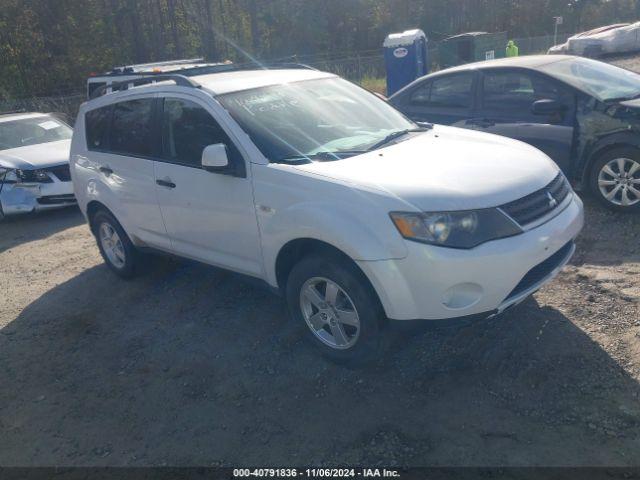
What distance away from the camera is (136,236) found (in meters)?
5.39

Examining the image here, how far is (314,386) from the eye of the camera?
3.74 meters

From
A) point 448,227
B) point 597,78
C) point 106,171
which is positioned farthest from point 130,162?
point 597,78

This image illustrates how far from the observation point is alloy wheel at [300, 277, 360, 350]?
12.1ft

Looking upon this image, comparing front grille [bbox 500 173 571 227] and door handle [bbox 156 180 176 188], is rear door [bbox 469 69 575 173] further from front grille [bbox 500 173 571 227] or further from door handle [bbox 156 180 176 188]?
door handle [bbox 156 180 176 188]

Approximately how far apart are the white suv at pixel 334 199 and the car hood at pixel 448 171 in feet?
0.04

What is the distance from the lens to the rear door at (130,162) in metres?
4.95

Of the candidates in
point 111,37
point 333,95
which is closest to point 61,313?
point 333,95

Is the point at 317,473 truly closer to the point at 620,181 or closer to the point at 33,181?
the point at 620,181

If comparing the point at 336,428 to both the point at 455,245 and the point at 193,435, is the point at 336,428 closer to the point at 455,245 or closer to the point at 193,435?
the point at 193,435

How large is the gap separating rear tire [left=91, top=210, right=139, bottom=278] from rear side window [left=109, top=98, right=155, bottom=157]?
2.45 ft

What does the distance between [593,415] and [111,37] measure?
27.6 m

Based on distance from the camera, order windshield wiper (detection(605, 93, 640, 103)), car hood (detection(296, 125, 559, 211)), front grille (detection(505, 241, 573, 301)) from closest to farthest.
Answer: car hood (detection(296, 125, 559, 211)) → front grille (detection(505, 241, 573, 301)) → windshield wiper (detection(605, 93, 640, 103))

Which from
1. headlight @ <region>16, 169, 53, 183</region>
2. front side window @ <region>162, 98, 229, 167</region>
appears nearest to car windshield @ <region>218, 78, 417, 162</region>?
front side window @ <region>162, 98, 229, 167</region>

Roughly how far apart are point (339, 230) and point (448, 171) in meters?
0.78
